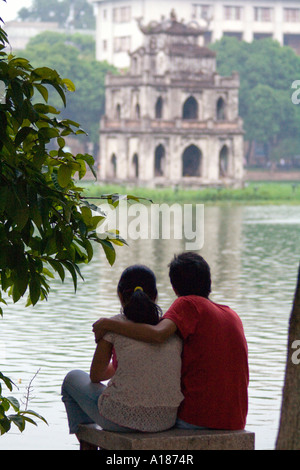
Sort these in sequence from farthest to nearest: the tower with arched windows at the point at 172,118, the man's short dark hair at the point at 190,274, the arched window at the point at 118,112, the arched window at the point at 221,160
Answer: the arched window at the point at 118,112 < the arched window at the point at 221,160 < the tower with arched windows at the point at 172,118 < the man's short dark hair at the point at 190,274

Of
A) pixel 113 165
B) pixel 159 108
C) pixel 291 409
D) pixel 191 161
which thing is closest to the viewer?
pixel 291 409

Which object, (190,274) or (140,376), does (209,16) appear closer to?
(190,274)

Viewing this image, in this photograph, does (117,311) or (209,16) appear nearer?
(117,311)

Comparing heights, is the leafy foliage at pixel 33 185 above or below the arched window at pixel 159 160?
above

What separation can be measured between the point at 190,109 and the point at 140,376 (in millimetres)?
57335

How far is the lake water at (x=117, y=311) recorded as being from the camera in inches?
289

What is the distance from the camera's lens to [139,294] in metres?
4.58

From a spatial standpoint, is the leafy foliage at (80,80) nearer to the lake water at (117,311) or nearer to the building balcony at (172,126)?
the building balcony at (172,126)

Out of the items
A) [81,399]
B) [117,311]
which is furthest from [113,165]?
[81,399]

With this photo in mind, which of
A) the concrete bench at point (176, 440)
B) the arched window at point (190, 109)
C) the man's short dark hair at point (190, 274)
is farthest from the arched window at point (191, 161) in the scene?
the concrete bench at point (176, 440)

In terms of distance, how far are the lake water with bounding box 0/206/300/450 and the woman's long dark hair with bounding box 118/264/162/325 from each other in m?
1.96

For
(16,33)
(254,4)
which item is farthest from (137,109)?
(16,33)

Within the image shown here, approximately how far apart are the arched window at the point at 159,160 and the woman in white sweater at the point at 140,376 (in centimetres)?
5504

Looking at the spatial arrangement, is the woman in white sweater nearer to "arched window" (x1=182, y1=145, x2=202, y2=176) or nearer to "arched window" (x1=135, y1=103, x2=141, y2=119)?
"arched window" (x1=182, y1=145, x2=202, y2=176)
